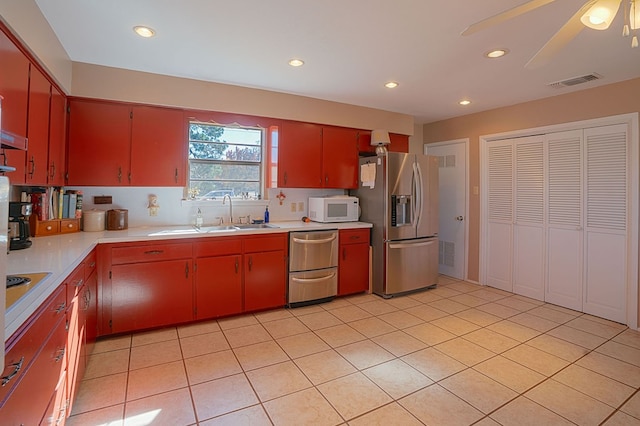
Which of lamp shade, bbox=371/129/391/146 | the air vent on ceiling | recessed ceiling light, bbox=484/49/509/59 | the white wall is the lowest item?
the white wall

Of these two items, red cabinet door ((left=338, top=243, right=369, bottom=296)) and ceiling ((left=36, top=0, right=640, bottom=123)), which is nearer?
ceiling ((left=36, top=0, right=640, bottom=123))

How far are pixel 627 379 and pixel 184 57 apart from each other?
4.32m

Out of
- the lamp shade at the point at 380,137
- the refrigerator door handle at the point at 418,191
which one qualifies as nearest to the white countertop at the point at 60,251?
the refrigerator door handle at the point at 418,191

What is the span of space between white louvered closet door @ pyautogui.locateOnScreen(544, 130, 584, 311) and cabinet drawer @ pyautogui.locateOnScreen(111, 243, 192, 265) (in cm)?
411

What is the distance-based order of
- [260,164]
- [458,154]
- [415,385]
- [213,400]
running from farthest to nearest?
[458,154] → [260,164] → [415,385] → [213,400]

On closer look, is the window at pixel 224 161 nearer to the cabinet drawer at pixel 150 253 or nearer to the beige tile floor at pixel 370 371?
the cabinet drawer at pixel 150 253

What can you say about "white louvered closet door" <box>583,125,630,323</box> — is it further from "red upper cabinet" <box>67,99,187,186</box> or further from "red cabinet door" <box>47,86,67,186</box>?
Answer: "red cabinet door" <box>47,86,67,186</box>

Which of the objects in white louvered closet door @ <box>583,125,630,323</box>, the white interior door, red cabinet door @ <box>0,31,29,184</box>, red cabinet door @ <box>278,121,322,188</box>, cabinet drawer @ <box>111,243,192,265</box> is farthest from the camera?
the white interior door

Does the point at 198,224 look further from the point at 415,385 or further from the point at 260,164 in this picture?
the point at 415,385

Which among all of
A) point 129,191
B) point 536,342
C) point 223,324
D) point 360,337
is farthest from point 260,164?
point 536,342

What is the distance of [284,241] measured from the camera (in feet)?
11.7

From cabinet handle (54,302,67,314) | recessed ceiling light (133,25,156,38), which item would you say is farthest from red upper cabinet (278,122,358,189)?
cabinet handle (54,302,67,314)

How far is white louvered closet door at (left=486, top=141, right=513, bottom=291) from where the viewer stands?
427 cm

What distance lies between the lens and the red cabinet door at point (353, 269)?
3980 millimetres
